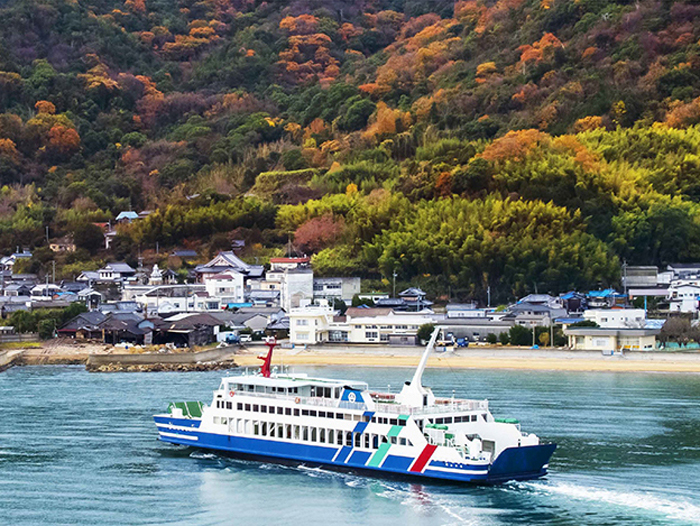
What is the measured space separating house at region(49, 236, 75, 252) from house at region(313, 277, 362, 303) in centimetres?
1936

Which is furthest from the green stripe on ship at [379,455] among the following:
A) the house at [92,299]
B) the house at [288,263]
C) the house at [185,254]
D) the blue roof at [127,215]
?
the blue roof at [127,215]

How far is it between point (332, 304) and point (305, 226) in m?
11.7

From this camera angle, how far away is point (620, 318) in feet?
181

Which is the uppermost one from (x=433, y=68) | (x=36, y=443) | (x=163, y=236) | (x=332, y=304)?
(x=433, y=68)

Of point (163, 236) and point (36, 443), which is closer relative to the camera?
point (36, 443)

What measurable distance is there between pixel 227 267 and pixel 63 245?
15.0 meters

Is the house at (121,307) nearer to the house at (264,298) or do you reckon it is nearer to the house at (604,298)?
the house at (264,298)

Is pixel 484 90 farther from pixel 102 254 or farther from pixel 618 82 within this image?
pixel 102 254

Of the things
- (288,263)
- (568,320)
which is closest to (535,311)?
(568,320)

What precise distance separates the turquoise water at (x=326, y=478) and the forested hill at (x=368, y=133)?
29.8 m

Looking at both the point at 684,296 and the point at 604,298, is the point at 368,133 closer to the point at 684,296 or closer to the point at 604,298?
Result: the point at 604,298

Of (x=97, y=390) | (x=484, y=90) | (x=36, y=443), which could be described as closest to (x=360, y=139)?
(x=484, y=90)

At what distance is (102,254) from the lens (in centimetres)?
7900

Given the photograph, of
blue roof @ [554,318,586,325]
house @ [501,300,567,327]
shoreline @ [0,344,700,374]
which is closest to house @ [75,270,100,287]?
shoreline @ [0,344,700,374]
